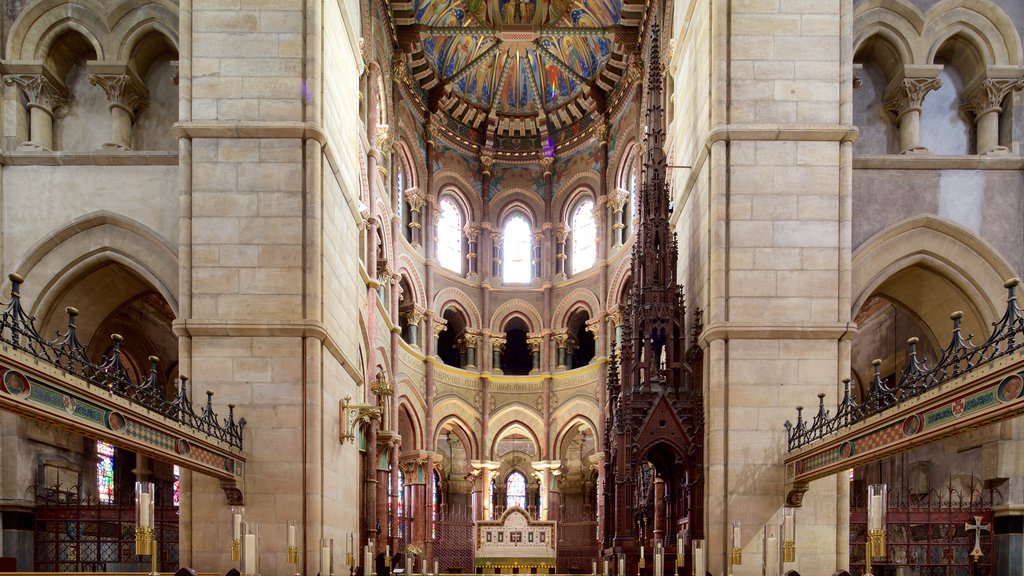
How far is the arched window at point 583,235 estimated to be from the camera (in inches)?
1371

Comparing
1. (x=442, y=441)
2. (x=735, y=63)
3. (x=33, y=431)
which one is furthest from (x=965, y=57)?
(x=442, y=441)

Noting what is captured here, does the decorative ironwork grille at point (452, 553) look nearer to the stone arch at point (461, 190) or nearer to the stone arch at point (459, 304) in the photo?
the stone arch at point (459, 304)

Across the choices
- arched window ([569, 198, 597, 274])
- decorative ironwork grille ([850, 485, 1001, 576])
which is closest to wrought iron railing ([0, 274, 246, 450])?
decorative ironwork grille ([850, 485, 1001, 576])

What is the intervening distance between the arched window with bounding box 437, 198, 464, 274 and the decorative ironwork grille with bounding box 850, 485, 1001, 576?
20682 mm

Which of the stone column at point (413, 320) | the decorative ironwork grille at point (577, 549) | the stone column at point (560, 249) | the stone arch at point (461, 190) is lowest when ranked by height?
the decorative ironwork grille at point (577, 549)

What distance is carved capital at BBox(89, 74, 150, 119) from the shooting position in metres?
17.6

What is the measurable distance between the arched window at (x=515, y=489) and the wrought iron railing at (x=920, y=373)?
2525 centimetres

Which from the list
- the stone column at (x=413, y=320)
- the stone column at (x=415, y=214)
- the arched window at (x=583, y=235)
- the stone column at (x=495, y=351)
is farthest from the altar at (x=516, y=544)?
the arched window at (x=583, y=235)

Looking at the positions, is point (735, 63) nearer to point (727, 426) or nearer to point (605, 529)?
point (727, 426)

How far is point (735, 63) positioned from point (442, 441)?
25.0m

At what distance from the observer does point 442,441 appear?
37469 mm

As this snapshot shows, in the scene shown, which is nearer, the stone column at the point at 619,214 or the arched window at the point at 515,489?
the stone column at the point at 619,214

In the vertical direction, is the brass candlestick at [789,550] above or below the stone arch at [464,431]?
above

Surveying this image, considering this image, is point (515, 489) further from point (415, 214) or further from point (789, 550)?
point (789, 550)
